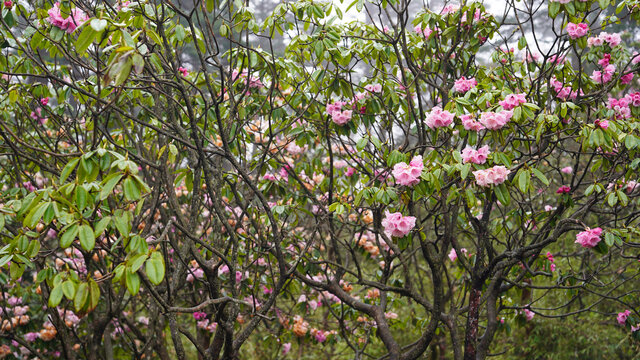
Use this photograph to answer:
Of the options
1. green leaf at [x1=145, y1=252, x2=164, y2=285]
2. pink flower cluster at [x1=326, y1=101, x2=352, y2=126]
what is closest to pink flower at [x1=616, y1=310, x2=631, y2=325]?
pink flower cluster at [x1=326, y1=101, x2=352, y2=126]

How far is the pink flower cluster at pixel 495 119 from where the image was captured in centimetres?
192

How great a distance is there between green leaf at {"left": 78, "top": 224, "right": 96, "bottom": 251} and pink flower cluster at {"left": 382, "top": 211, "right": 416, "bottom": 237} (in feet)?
3.80

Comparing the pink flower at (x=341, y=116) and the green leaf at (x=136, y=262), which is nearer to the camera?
the green leaf at (x=136, y=262)

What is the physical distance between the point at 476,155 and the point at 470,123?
0.45 feet

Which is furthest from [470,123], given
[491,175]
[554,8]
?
[554,8]

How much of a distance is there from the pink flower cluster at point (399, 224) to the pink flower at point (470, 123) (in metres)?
0.42

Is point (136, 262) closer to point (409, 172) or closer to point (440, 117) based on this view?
point (409, 172)

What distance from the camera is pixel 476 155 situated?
76.2 inches

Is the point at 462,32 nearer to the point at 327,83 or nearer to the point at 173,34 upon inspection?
the point at 327,83

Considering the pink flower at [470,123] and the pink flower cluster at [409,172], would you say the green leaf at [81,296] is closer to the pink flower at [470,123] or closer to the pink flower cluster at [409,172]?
the pink flower cluster at [409,172]

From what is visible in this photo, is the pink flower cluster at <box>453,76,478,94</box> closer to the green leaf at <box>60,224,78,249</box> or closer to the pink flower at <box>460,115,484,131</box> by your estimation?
the pink flower at <box>460,115,484,131</box>

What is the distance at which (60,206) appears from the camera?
133 centimetres

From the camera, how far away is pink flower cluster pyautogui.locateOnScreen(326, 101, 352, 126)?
2.44 m

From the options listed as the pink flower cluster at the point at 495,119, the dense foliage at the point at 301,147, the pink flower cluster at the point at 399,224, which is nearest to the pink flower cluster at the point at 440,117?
the dense foliage at the point at 301,147
